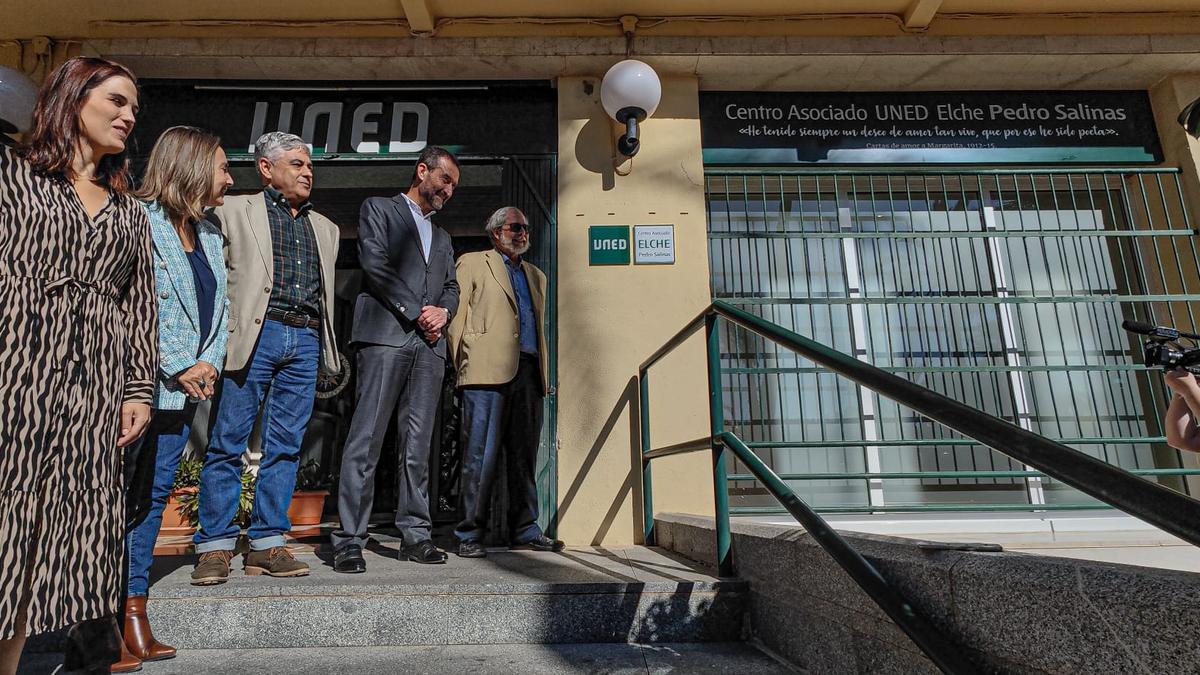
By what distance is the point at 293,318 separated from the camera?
→ 2551 millimetres

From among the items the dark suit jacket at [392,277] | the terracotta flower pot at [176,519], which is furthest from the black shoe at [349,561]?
the terracotta flower pot at [176,519]

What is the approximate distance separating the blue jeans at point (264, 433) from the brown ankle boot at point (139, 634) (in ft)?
1.14

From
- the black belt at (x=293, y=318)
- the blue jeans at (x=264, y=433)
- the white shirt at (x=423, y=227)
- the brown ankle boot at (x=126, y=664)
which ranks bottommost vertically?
the brown ankle boot at (x=126, y=664)

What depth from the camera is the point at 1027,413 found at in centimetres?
412

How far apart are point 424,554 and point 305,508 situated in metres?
1.85

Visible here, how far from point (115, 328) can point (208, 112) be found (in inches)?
130

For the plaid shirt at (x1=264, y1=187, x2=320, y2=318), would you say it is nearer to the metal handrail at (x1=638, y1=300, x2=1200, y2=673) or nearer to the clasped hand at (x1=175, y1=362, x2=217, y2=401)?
the clasped hand at (x1=175, y1=362, x2=217, y2=401)

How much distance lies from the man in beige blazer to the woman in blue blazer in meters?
0.19

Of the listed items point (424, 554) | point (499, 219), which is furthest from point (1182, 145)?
point (424, 554)

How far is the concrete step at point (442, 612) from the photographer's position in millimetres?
2115

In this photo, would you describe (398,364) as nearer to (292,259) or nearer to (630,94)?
(292,259)

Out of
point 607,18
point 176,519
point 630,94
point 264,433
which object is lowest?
point 176,519

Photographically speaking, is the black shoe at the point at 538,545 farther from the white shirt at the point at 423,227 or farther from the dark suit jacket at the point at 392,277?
the white shirt at the point at 423,227

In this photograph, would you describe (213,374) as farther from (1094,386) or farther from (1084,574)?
(1094,386)
